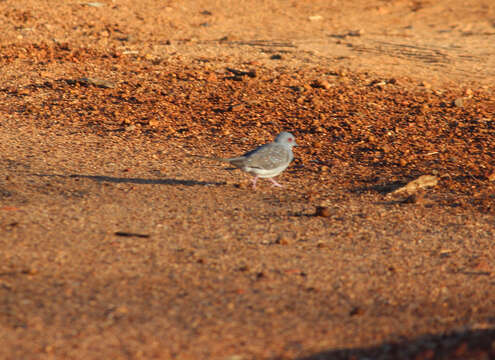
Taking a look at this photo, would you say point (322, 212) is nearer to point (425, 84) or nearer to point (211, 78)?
point (211, 78)

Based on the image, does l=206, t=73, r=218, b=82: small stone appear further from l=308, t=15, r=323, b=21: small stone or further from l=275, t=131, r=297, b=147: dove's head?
l=308, t=15, r=323, b=21: small stone

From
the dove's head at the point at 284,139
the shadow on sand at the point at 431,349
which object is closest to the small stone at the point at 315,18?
the dove's head at the point at 284,139

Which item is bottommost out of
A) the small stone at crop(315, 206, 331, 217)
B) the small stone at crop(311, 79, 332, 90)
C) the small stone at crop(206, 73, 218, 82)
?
the small stone at crop(315, 206, 331, 217)

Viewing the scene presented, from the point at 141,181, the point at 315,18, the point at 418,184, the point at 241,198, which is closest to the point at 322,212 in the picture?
the point at 241,198

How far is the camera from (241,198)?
22.7ft

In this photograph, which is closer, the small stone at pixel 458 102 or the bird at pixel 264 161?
the bird at pixel 264 161

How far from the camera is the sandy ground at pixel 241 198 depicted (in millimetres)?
4277

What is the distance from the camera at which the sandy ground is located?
4277 millimetres

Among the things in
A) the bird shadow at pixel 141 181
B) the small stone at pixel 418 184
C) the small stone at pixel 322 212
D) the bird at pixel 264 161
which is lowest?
the bird shadow at pixel 141 181

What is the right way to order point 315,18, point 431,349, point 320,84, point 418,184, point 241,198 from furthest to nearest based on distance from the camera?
point 315,18 < point 320,84 < point 418,184 < point 241,198 < point 431,349

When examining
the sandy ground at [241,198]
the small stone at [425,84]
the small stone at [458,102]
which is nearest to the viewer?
the sandy ground at [241,198]

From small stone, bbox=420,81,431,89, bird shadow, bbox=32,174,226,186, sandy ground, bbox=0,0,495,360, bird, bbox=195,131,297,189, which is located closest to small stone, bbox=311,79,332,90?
sandy ground, bbox=0,0,495,360

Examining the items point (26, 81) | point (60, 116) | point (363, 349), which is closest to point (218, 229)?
point (363, 349)

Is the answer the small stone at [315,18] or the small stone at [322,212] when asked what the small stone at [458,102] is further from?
the small stone at [315,18]
